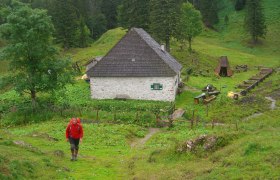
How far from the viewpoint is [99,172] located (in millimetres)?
17344

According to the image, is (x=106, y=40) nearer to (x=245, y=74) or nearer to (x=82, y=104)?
(x=245, y=74)

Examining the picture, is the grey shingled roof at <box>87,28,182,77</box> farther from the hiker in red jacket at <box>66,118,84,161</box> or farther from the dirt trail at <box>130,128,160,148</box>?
the hiker in red jacket at <box>66,118,84,161</box>

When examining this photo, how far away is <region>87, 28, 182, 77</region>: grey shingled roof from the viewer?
130ft

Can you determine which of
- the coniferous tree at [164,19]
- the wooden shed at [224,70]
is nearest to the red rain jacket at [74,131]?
the wooden shed at [224,70]

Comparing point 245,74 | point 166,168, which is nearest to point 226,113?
point 166,168

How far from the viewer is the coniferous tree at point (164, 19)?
6016cm

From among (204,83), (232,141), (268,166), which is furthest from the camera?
(204,83)

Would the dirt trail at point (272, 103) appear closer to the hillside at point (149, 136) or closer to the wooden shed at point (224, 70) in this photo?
the hillside at point (149, 136)

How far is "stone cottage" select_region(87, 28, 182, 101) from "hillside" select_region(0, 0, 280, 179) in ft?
5.49

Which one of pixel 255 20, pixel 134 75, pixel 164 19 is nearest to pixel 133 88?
pixel 134 75

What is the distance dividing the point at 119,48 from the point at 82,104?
7437 millimetres

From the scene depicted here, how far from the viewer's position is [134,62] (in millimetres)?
40781

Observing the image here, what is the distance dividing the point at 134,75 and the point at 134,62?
1522mm

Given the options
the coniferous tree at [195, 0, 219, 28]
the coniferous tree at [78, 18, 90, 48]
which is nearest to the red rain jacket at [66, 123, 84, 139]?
the coniferous tree at [78, 18, 90, 48]
